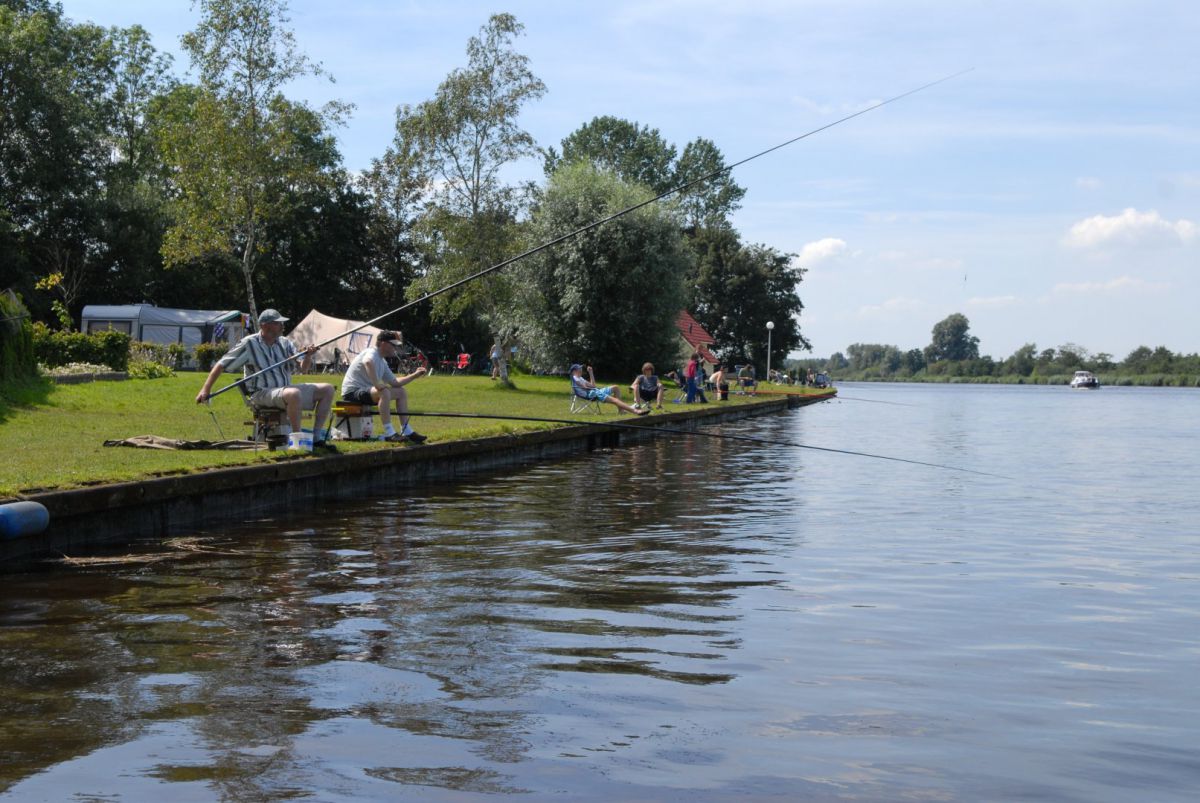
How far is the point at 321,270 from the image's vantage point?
63.7 metres

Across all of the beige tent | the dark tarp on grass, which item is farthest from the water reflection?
the beige tent

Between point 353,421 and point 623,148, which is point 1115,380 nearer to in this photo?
point 623,148

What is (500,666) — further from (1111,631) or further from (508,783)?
(1111,631)

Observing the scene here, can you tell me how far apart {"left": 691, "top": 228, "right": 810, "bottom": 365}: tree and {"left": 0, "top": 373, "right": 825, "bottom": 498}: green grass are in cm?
5057

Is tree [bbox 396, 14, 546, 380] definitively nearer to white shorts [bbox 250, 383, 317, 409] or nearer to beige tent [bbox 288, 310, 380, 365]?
beige tent [bbox 288, 310, 380, 365]

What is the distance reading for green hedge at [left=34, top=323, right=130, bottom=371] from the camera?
28.1m

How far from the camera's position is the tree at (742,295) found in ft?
274

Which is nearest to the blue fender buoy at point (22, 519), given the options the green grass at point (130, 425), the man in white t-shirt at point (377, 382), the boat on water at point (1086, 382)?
the green grass at point (130, 425)

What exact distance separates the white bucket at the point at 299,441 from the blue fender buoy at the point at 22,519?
4.67m

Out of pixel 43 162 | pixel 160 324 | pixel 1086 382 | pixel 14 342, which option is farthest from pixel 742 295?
pixel 14 342

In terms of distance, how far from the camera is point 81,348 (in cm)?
2909

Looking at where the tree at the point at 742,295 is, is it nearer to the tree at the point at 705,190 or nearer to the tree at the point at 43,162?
the tree at the point at 705,190

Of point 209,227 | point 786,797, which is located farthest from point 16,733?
point 209,227

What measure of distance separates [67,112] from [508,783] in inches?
2027
